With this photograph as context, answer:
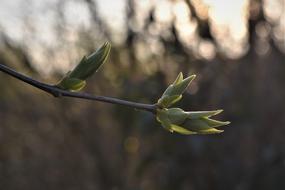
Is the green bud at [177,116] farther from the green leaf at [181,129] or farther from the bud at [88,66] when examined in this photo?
the bud at [88,66]

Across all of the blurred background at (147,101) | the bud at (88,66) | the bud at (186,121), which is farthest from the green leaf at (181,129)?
the blurred background at (147,101)

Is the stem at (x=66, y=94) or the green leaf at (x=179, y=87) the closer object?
the stem at (x=66, y=94)

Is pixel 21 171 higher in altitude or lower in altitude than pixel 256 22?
lower

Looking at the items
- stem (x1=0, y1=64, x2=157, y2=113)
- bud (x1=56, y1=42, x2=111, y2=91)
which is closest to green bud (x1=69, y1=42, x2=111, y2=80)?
bud (x1=56, y1=42, x2=111, y2=91)

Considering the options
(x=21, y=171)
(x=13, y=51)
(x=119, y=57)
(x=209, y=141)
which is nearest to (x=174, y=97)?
(x=209, y=141)

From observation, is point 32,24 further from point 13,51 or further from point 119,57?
point 119,57

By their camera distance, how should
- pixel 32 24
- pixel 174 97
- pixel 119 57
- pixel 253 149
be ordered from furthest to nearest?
pixel 32 24 → pixel 119 57 → pixel 253 149 → pixel 174 97

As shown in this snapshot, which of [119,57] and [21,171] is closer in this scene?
[119,57]

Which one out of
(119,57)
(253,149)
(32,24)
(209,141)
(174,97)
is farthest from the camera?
(32,24)
